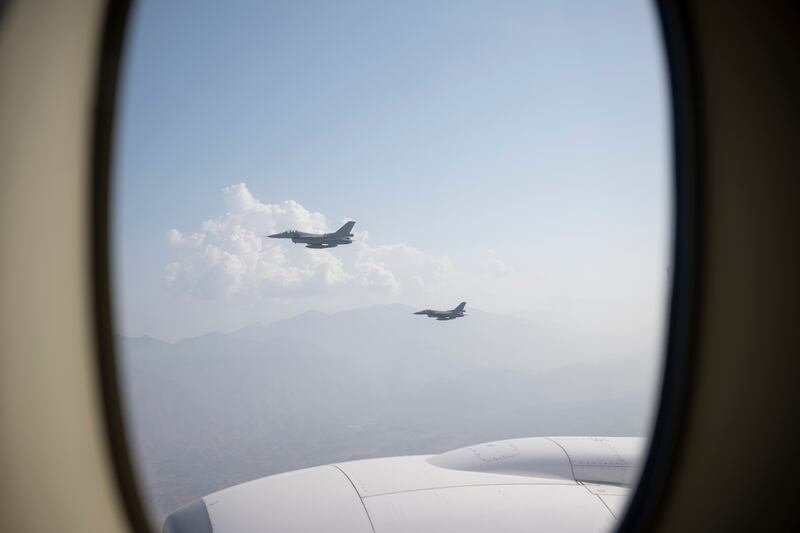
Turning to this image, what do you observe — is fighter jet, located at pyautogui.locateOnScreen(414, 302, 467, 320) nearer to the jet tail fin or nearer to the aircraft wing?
the jet tail fin

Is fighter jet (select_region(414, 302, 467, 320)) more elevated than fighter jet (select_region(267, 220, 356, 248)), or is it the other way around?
fighter jet (select_region(267, 220, 356, 248))

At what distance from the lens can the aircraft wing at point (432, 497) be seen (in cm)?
273

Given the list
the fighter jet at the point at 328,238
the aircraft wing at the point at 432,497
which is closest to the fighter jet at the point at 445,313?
the fighter jet at the point at 328,238

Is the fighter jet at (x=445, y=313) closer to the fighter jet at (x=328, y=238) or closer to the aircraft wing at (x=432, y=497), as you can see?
the fighter jet at (x=328, y=238)

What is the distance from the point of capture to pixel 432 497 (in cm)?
307

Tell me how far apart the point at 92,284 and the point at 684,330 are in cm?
128

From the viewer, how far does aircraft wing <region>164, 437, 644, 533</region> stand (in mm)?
2734

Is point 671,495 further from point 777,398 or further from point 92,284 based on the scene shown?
point 92,284

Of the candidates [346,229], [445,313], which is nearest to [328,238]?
[346,229]

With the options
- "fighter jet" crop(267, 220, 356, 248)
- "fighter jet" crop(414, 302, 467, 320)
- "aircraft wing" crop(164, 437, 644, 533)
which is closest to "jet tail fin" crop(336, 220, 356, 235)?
"fighter jet" crop(267, 220, 356, 248)

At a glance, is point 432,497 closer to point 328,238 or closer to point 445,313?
point 328,238

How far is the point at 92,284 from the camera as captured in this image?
1.07 meters

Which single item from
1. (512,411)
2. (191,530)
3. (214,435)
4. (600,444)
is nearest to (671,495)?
(191,530)

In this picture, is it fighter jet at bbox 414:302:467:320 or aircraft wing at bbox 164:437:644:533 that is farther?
fighter jet at bbox 414:302:467:320
